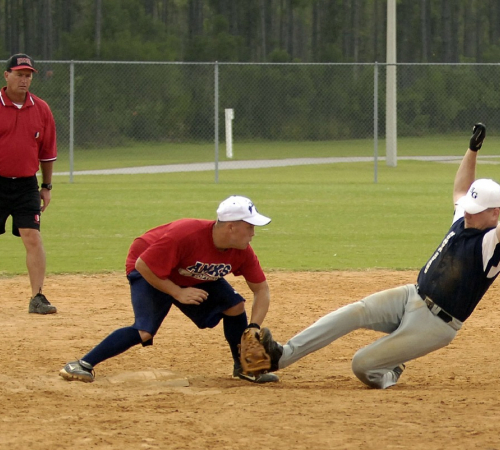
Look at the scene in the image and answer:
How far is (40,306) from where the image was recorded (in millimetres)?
7965

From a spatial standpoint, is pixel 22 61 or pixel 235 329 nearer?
pixel 235 329

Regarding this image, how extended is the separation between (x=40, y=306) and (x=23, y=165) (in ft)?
3.89

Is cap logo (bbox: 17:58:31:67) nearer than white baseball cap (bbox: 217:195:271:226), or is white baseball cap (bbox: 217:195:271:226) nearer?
white baseball cap (bbox: 217:195:271:226)

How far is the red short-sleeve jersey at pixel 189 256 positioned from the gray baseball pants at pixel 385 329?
50 cm

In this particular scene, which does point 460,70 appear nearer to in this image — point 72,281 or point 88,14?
point 88,14

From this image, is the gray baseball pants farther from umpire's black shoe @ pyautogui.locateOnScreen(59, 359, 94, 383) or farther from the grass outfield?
the grass outfield

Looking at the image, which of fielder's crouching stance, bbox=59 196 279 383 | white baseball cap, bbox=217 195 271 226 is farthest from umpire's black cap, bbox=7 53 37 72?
white baseball cap, bbox=217 195 271 226

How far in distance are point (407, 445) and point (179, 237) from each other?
185 centimetres

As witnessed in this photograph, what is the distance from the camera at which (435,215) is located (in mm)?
14875

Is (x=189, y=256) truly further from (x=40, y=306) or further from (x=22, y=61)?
(x=22, y=61)

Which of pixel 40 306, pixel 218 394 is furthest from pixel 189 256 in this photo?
pixel 40 306

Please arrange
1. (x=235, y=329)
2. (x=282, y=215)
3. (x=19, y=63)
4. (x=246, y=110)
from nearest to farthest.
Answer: (x=235, y=329), (x=19, y=63), (x=282, y=215), (x=246, y=110)

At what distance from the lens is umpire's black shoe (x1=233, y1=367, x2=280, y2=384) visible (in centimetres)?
586

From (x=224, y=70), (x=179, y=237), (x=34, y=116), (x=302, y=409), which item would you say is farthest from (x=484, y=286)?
(x=224, y=70)
